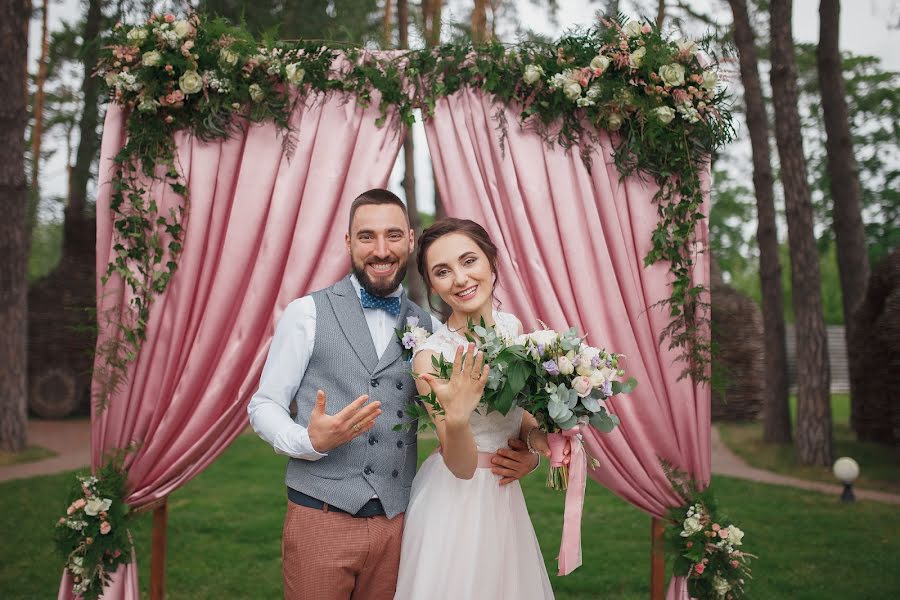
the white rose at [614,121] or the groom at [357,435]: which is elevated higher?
the white rose at [614,121]

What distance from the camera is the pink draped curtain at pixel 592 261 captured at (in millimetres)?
3254

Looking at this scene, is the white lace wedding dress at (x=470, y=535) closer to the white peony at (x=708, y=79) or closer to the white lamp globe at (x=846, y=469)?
the white peony at (x=708, y=79)

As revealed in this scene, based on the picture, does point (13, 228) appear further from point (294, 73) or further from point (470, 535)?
point (470, 535)

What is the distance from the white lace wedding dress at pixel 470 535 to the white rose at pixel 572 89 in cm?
115

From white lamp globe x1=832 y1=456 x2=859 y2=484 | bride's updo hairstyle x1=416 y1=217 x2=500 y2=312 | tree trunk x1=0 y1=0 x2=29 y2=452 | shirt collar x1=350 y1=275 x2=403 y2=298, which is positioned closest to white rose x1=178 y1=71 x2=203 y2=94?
shirt collar x1=350 y1=275 x2=403 y2=298

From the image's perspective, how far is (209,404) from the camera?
3.17 m

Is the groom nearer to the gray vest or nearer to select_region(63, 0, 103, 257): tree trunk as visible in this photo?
the gray vest

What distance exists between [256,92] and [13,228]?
6.32m

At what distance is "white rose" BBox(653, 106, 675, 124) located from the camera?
3115 millimetres

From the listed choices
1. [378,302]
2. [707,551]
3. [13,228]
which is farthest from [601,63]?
[13,228]

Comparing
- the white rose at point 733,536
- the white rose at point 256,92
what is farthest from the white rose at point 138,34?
the white rose at point 733,536

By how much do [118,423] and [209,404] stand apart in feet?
1.34

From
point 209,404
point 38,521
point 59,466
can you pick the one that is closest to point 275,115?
point 209,404

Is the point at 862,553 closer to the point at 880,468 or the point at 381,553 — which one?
the point at 880,468
